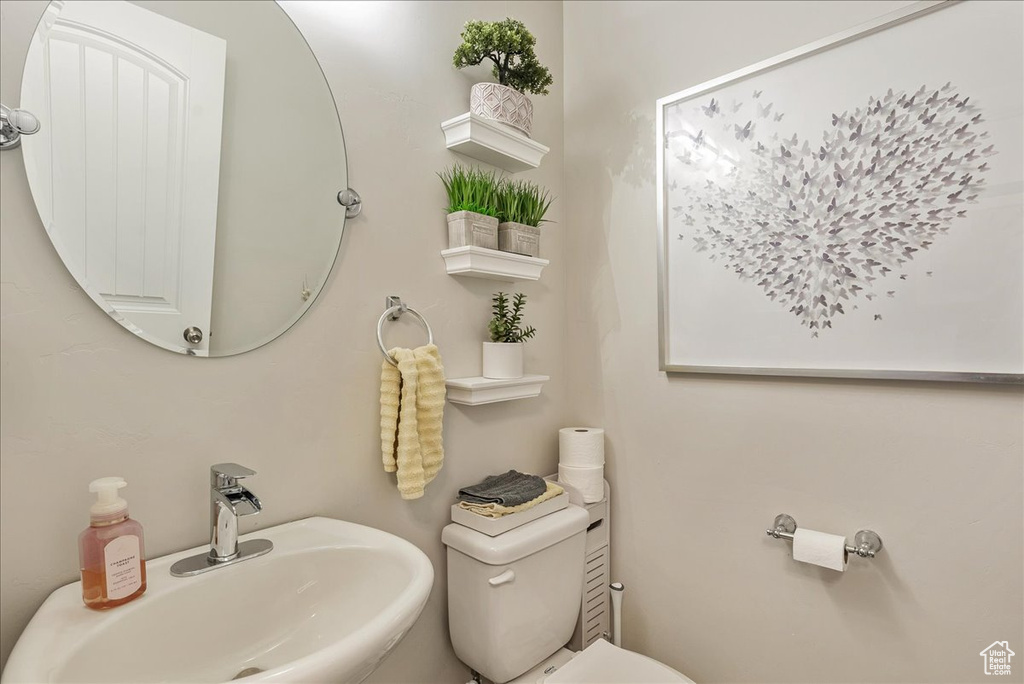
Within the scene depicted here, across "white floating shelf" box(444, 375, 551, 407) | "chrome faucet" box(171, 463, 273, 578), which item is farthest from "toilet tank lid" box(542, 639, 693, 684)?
"chrome faucet" box(171, 463, 273, 578)

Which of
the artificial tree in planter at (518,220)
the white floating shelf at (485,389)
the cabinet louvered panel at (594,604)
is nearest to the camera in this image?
the white floating shelf at (485,389)

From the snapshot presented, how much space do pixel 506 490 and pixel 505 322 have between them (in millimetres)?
433

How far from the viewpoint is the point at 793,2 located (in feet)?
3.98

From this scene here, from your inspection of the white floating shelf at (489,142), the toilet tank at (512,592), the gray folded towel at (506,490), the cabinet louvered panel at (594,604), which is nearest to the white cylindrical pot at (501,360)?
the gray folded towel at (506,490)

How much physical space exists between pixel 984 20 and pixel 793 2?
0.38 meters

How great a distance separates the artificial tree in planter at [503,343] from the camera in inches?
51.3

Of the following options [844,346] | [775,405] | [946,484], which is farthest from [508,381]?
[946,484]

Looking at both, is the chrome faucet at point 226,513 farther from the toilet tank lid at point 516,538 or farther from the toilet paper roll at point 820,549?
the toilet paper roll at point 820,549

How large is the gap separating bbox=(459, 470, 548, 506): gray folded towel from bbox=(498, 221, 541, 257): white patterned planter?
1.95ft

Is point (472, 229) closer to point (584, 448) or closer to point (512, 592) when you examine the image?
point (584, 448)

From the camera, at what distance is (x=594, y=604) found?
1500 millimetres

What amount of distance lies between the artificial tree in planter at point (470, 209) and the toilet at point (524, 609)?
0.70 metres

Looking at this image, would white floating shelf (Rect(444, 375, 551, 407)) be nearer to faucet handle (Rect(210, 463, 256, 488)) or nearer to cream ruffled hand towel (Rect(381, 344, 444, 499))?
cream ruffled hand towel (Rect(381, 344, 444, 499))

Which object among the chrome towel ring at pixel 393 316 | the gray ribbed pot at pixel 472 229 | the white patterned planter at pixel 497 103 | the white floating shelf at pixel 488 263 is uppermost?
the white patterned planter at pixel 497 103
